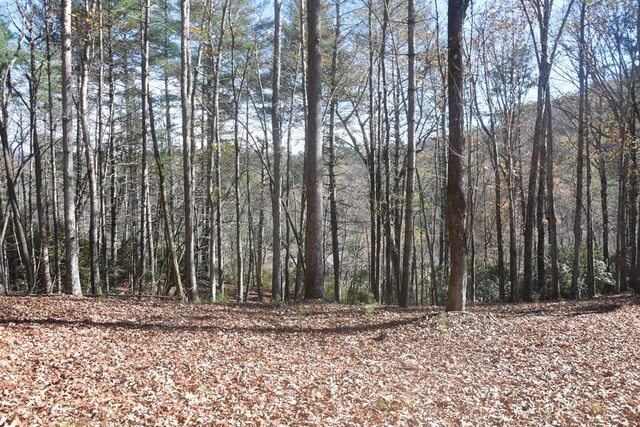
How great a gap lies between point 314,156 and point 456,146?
11.0 feet

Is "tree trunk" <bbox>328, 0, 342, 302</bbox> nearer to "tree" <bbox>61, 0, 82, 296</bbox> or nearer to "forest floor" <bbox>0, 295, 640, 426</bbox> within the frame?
"tree" <bbox>61, 0, 82, 296</bbox>

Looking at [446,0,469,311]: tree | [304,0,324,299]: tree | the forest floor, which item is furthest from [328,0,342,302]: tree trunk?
the forest floor

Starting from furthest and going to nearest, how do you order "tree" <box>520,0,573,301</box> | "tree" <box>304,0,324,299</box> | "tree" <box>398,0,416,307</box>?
"tree" <box>520,0,573,301</box> < "tree" <box>398,0,416,307</box> < "tree" <box>304,0,324,299</box>

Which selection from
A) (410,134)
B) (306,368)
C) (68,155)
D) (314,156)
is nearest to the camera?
(306,368)

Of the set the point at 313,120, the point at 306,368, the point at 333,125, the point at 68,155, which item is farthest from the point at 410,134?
the point at 333,125

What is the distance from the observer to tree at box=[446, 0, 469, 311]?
7465 millimetres

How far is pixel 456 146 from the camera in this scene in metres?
7.52

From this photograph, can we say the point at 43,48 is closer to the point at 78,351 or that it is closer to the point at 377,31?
the point at 377,31

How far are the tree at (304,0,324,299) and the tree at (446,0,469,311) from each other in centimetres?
313

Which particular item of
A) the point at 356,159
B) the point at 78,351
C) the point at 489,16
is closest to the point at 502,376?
the point at 78,351

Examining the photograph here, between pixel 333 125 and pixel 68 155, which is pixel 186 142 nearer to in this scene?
pixel 68 155

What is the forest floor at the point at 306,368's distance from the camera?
3902 mm

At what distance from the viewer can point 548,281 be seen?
17797mm

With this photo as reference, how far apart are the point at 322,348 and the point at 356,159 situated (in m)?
19.4
